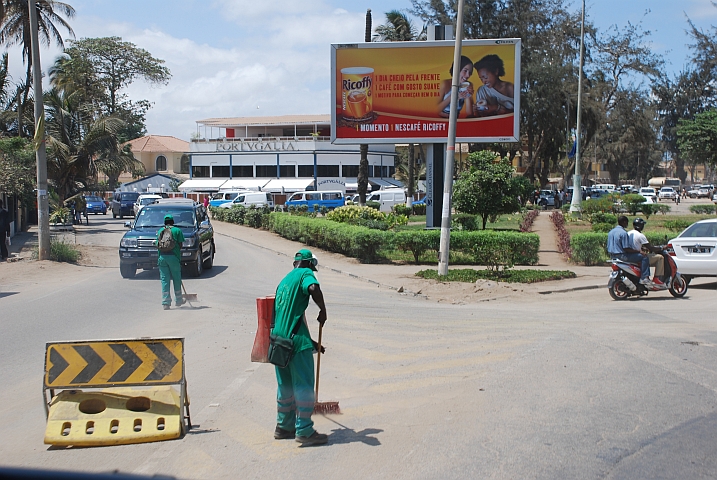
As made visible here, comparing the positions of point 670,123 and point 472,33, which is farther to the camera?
point 670,123

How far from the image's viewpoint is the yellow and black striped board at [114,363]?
6.27 meters

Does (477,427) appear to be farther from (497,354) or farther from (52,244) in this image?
(52,244)

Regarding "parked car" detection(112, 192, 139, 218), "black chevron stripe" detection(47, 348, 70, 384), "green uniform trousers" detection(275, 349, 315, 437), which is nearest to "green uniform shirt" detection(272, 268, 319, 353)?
"green uniform trousers" detection(275, 349, 315, 437)

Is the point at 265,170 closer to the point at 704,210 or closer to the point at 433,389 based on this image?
the point at 704,210

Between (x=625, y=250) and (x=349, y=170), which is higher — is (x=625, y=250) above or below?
below

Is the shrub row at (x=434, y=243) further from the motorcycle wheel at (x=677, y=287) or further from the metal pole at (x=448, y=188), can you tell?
the motorcycle wheel at (x=677, y=287)

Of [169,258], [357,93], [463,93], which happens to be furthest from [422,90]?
[169,258]

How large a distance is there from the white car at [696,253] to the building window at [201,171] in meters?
63.6

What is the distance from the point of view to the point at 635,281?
14.0 m

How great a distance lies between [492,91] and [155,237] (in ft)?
49.1

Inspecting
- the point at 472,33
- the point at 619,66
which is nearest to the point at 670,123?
the point at 619,66

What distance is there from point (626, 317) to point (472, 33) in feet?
149

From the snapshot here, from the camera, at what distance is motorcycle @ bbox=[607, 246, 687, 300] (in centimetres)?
1395

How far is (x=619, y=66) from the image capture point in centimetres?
6406
